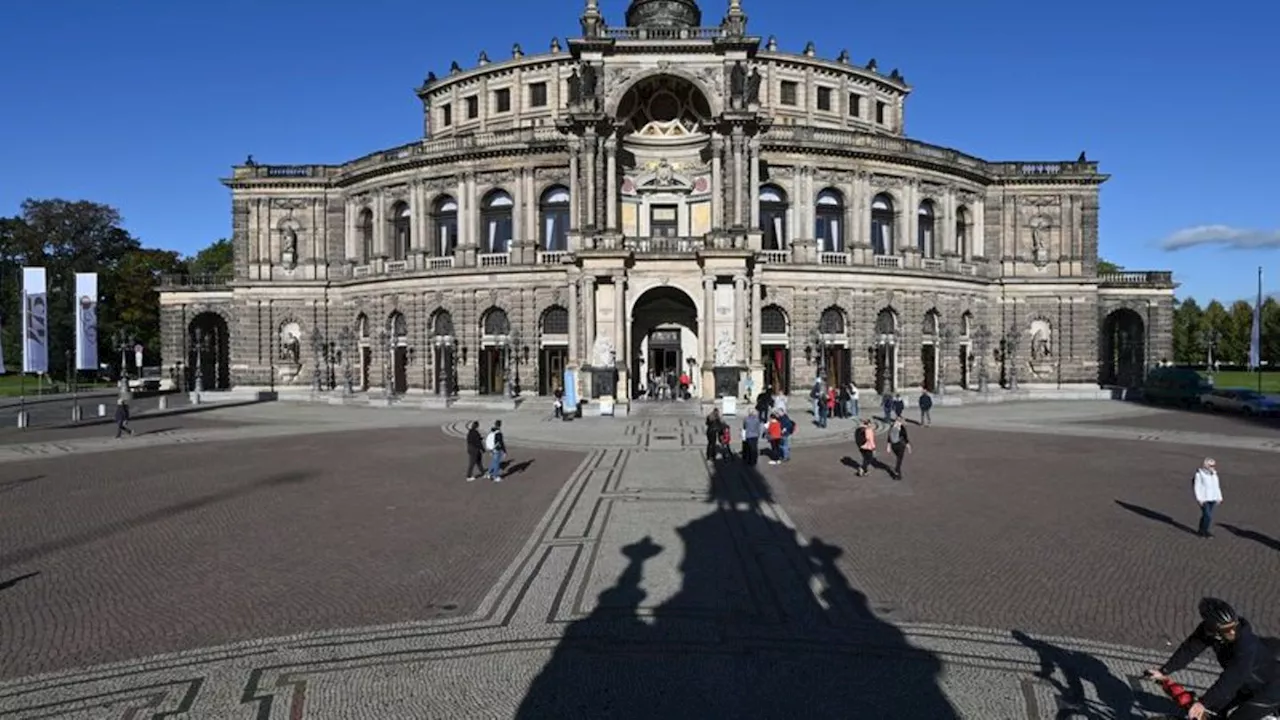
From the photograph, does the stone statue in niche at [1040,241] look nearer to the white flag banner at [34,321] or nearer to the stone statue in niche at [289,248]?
the stone statue in niche at [289,248]

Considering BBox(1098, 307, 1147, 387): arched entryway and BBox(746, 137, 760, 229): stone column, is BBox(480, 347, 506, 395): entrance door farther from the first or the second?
BBox(1098, 307, 1147, 387): arched entryway

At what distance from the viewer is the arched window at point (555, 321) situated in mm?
43594

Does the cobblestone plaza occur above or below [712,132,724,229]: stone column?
below

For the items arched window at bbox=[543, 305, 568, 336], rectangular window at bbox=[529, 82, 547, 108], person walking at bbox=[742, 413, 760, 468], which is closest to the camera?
person walking at bbox=[742, 413, 760, 468]

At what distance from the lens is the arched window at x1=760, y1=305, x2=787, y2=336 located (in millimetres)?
43334

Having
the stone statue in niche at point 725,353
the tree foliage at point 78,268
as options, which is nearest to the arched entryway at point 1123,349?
the stone statue in niche at point 725,353

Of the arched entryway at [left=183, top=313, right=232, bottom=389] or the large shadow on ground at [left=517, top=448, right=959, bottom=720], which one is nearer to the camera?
the large shadow on ground at [left=517, top=448, right=959, bottom=720]

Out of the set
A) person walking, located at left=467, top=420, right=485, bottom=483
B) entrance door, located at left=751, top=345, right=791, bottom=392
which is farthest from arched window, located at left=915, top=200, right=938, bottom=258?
person walking, located at left=467, top=420, right=485, bottom=483

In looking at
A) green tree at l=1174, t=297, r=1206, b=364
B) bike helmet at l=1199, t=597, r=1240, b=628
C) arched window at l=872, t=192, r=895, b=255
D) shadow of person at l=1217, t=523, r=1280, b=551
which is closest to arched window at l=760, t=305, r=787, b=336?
arched window at l=872, t=192, r=895, b=255

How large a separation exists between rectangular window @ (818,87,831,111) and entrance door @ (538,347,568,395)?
2628cm

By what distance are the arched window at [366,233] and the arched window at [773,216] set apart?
2744 cm

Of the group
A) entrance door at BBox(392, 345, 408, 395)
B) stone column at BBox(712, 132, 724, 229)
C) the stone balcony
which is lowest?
entrance door at BBox(392, 345, 408, 395)

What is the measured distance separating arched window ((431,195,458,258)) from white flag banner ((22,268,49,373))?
68.4ft

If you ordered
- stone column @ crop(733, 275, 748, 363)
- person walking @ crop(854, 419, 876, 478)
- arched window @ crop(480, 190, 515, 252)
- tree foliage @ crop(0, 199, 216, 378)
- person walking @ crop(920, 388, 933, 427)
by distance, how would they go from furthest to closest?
tree foliage @ crop(0, 199, 216, 378) → arched window @ crop(480, 190, 515, 252) → stone column @ crop(733, 275, 748, 363) → person walking @ crop(920, 388, 933, 427) → person walking @ crop(854, 419, 876, 478)
